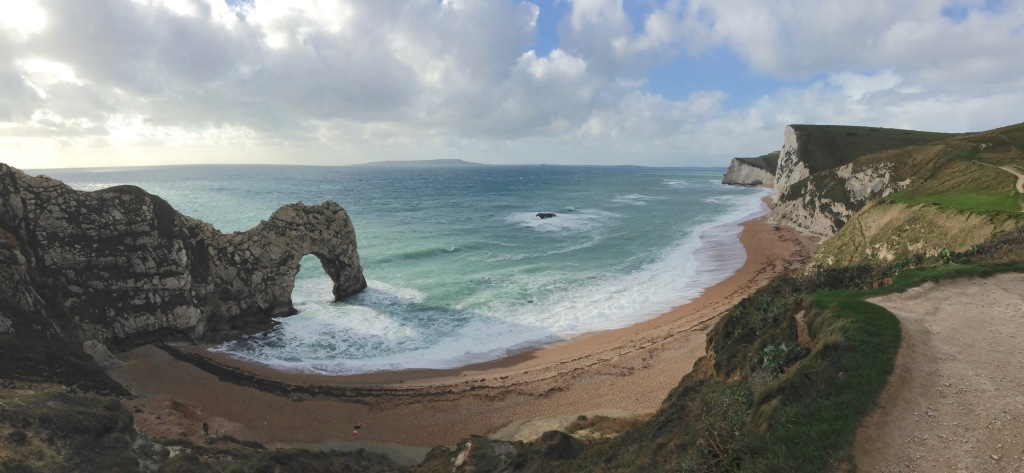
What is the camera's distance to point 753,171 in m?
147

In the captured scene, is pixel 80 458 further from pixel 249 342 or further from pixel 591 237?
pixel 591 237

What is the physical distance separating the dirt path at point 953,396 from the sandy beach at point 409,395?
10.2 metres

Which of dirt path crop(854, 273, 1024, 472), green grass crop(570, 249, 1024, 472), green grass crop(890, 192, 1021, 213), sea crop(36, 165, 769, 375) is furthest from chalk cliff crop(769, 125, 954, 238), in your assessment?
dirt path crop(854, 273, 1024, 472)

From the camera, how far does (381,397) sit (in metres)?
20.2

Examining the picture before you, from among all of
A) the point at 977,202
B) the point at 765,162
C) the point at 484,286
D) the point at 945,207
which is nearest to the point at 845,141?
the point at 977,202

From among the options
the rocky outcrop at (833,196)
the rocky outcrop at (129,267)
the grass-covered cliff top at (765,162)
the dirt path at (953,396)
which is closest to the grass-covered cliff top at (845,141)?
the rocky outcrop at (833,196)

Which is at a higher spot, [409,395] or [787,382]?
[787,382]

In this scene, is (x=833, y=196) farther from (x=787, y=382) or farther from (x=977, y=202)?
(x=787, y=382)

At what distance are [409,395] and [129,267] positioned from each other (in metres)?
16.9

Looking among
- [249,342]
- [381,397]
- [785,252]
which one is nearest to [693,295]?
[785,252]

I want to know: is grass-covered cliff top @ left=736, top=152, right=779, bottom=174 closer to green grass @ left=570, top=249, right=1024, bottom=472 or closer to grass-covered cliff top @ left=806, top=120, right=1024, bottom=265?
grass-covered cliff top @ left=806, top=120, right=1024, bottom=265

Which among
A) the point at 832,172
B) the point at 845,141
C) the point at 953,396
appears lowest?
the point at 953,396

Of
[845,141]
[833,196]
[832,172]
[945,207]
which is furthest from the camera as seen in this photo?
[845,141]

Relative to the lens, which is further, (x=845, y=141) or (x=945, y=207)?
(x=845, y=141)
